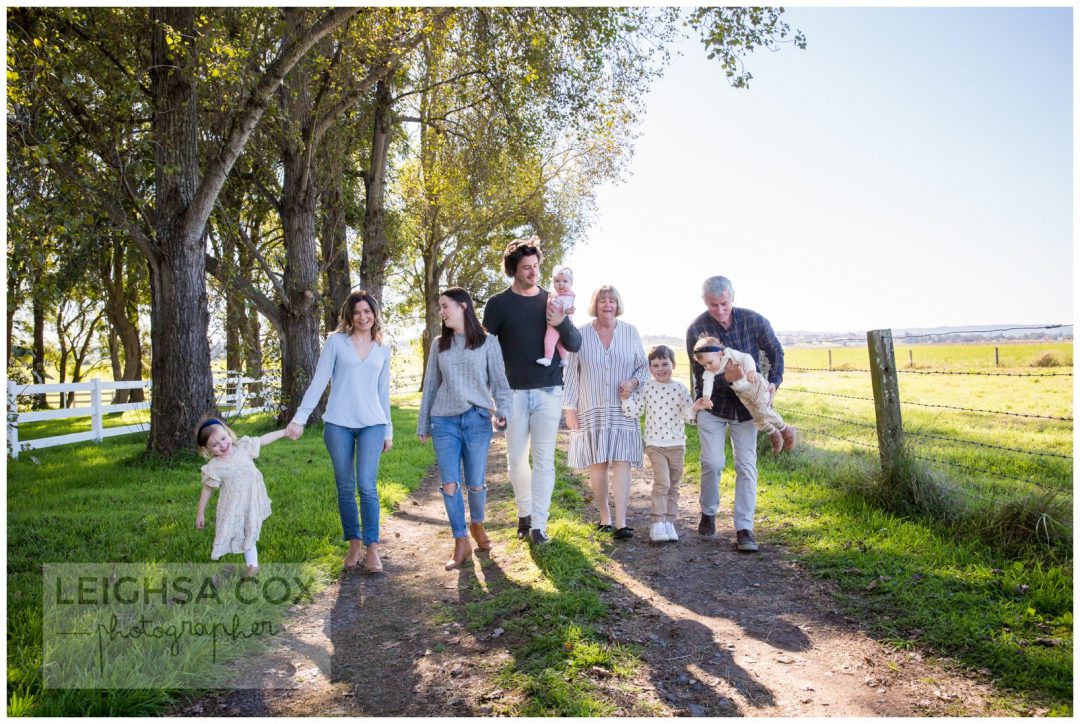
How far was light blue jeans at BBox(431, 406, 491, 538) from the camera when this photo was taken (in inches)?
218

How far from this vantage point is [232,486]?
194 inches

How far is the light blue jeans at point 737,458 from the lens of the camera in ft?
19.5

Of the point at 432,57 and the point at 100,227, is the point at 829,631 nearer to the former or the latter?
the point at 100,227

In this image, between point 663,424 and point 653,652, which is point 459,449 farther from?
point 653,652

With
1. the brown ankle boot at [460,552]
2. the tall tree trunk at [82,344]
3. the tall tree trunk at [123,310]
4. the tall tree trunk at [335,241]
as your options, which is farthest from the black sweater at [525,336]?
the tall tree trunk at [82,344]

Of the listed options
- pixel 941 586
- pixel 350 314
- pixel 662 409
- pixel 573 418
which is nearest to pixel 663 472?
pixel 662 409

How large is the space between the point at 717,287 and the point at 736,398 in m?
0.96

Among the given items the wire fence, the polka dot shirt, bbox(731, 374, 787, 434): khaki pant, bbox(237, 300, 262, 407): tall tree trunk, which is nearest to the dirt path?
the polka dot shirt

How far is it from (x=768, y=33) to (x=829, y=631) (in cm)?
742

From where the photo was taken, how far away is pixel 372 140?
17406 mm

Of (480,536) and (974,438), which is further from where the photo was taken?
(974,438)

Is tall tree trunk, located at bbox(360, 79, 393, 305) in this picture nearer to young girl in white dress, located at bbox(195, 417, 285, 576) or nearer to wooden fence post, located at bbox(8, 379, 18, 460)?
wooden fence post, located at bbox(8, 379, 18, 460)

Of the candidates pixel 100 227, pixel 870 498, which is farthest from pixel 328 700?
pixel 100 227

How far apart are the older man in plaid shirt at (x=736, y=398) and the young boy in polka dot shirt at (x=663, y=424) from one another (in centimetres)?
21
